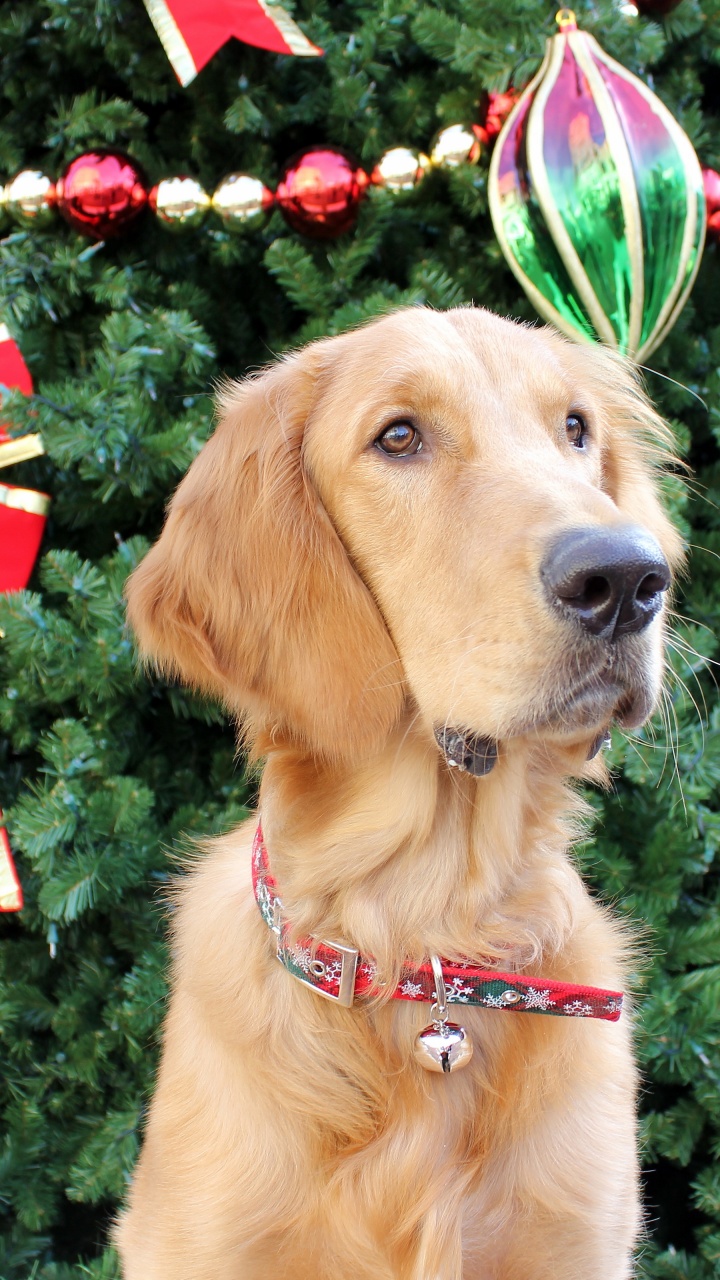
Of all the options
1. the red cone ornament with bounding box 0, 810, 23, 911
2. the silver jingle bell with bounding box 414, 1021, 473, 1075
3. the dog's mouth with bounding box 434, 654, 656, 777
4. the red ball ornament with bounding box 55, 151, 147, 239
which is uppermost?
the red ball ornament with bounding box 55, 151, 147, 239

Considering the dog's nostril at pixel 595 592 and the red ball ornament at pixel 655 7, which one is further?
the red ball ornament at pixel 655 7

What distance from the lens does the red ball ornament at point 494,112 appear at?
2.33 meters

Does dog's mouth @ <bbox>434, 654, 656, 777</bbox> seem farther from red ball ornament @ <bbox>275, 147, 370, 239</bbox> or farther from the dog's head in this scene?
red ball ornament @ <bbox>275, 147, 370, 239</bbox>

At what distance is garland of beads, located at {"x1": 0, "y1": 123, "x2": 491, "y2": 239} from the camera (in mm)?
2312

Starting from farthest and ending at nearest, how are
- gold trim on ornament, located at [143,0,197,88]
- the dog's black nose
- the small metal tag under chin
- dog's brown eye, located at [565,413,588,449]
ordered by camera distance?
gold trim on ornament, located at [143,0,197,88], dog's brown eye, located at [565,413,588,449], the small metal tag under chin, the dog's black nose

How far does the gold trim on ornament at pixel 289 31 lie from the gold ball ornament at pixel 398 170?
0.27m

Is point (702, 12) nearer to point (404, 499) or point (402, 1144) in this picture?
point (404, 499)

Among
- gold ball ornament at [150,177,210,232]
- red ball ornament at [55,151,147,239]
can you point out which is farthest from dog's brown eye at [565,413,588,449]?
red ball ornament at [55,151,147,239]

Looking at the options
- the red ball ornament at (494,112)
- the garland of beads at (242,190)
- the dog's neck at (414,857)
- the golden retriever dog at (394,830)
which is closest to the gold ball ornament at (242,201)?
the garland of beads at (242,190)

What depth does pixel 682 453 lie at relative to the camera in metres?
2.51

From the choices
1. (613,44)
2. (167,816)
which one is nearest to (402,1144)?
(167,816)

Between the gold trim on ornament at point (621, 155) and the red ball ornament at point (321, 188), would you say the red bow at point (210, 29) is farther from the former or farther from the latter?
the gold trim on ornament at point (621, 155)

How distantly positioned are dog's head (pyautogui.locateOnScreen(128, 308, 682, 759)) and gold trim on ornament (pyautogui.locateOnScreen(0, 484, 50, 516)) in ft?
2.17

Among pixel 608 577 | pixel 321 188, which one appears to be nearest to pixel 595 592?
pixel 608 577
